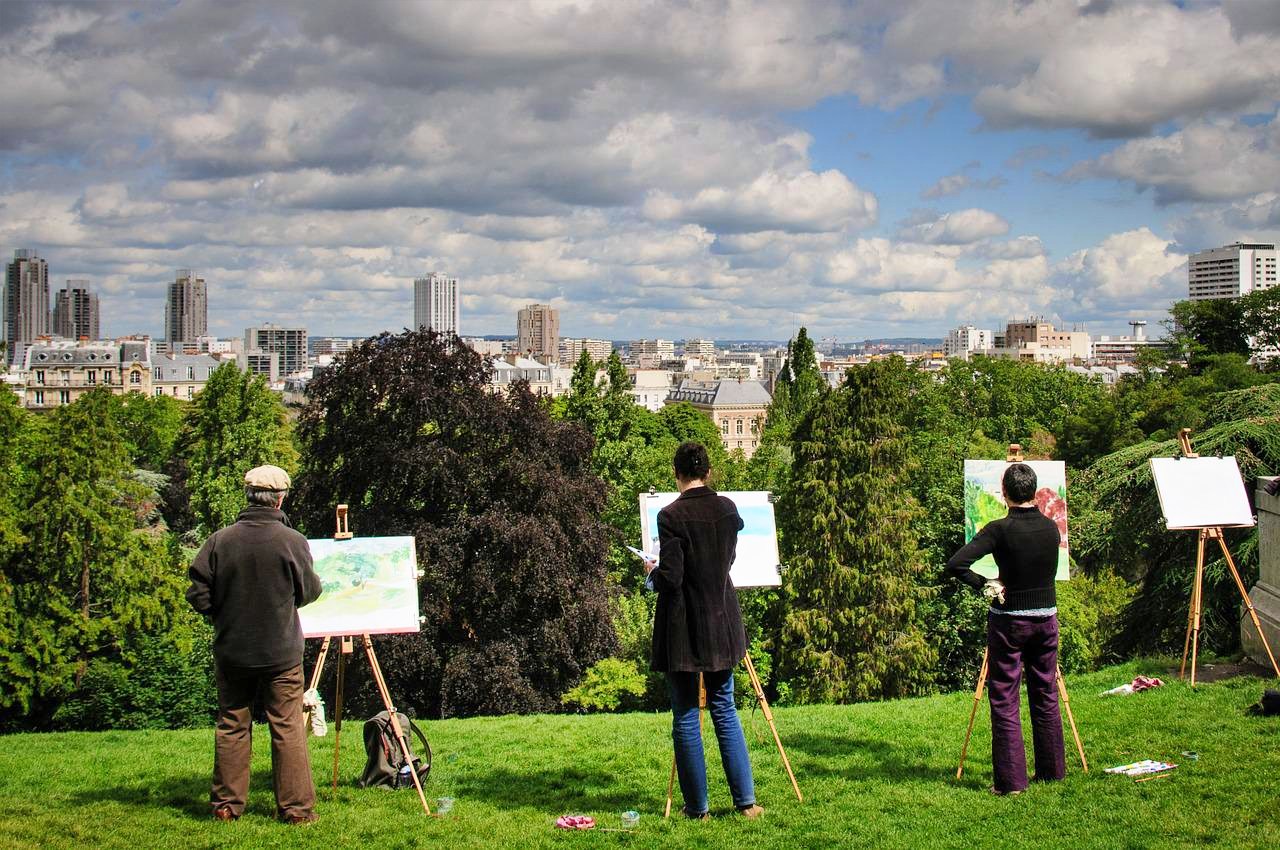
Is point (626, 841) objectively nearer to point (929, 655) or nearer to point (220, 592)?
point (220, 592)

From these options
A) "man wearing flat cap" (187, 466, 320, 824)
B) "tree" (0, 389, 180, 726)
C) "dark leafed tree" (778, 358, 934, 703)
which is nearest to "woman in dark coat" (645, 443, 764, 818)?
"man wearing flat cap" (187, 466, 320, 824)

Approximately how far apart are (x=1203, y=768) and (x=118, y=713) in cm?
2132

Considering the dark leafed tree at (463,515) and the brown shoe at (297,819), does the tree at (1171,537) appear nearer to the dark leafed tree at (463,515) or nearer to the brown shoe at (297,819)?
the dark leafed tree at (463,515)

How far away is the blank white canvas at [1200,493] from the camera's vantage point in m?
10.8

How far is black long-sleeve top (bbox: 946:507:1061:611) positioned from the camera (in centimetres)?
725

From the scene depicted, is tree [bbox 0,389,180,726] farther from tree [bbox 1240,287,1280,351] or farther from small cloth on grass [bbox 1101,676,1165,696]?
tree [bbox 1240,287,1280,351]

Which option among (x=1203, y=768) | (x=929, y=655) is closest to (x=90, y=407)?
(x=929, y=655)

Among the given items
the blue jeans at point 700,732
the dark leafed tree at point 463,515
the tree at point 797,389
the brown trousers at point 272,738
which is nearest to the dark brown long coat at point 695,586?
the blue jeans at point 700,732

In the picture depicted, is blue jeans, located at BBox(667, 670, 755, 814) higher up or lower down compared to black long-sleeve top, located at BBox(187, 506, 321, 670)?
lower down

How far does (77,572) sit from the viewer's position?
23641 mm

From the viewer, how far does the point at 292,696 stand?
23.6ft

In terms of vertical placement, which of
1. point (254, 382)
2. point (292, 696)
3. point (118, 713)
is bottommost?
point (118, 713)

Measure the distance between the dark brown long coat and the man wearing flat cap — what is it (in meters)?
2.32

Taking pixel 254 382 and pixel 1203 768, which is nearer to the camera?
pixel 1203 768
